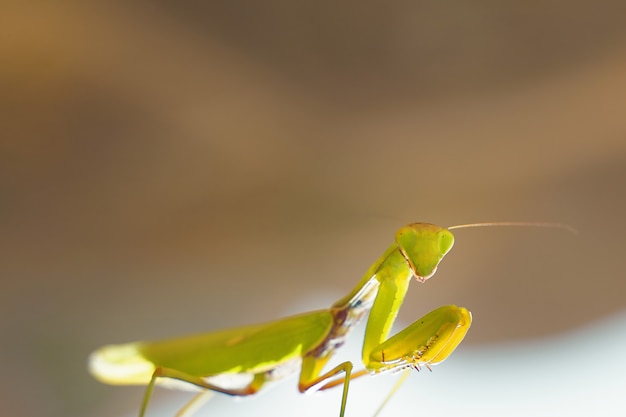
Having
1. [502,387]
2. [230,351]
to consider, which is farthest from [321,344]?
[502,387]

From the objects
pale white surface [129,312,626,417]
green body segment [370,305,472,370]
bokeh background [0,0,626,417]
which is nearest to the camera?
green body segment [370,305,472,370]

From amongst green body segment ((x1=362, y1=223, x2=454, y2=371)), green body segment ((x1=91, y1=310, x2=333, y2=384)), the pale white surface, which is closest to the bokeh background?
the pale white surface

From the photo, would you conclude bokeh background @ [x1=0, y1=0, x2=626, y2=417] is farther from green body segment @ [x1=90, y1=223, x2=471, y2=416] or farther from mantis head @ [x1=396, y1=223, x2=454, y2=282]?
mantis head @ [x1=396, y1=223, x2=454, y2=282]

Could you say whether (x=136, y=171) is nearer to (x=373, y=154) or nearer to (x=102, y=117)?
(x=102, y=117)

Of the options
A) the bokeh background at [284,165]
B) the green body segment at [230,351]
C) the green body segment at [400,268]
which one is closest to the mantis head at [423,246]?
the green body segment at [400,268]

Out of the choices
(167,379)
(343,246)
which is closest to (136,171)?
(343,246)

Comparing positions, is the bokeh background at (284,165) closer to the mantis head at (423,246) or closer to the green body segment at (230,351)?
the green body segment at (230,351)

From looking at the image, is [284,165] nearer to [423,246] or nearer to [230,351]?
[230,351]
